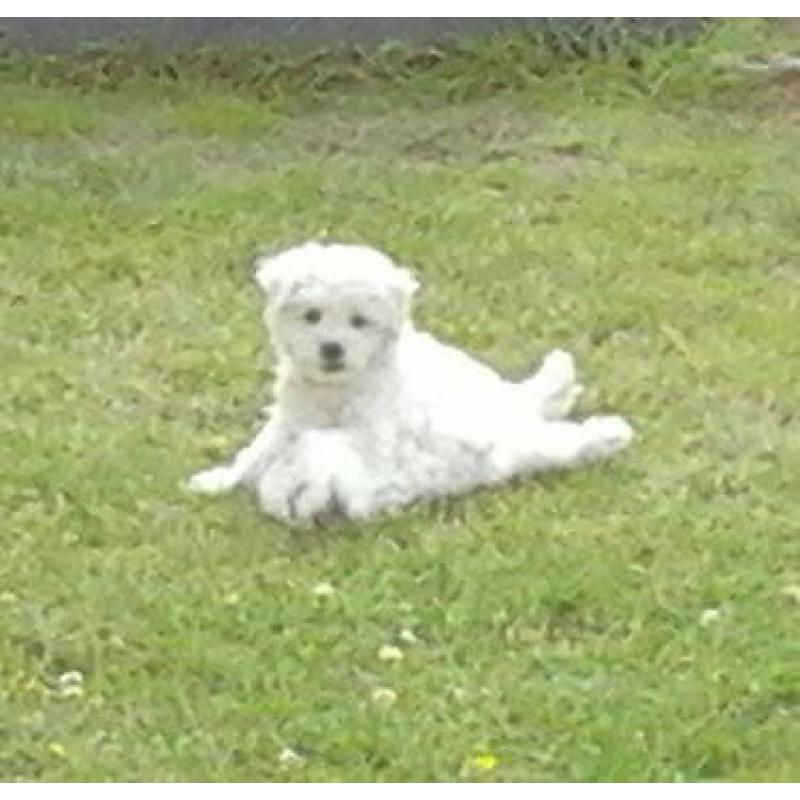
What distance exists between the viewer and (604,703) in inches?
202

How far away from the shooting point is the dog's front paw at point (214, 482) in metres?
6.14

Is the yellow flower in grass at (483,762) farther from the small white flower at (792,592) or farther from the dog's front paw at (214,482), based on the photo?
the dog's front paw at (214,482)

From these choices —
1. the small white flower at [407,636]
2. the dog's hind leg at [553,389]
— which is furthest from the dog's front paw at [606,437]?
the small white flower at [407,636]

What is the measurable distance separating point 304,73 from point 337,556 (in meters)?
3.81

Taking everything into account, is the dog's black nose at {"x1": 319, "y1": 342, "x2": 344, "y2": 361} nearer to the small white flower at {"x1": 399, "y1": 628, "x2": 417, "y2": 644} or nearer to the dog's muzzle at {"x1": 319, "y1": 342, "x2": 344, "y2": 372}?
the dog's muzzle at {"x1": 319, "y1": 342, "x2": 344, "y2": 372}

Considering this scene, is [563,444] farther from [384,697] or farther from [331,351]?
[384,697]

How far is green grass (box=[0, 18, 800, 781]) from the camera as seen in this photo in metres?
5.09

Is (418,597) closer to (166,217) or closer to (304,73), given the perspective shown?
(166,217)

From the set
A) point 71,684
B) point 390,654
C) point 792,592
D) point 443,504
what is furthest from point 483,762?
point 443,504

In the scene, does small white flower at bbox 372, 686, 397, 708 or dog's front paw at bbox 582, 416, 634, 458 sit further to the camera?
dog's front paw at bbox 582, 416, 634, 458

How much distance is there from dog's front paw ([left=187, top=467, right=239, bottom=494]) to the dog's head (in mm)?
322

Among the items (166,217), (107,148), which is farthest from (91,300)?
(107,148)

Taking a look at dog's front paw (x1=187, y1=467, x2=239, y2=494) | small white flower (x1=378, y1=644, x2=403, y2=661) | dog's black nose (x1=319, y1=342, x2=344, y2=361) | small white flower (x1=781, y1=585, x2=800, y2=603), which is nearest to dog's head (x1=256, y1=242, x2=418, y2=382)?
dog's black nose (x1=319, y1=342, x2=344, y2=361)

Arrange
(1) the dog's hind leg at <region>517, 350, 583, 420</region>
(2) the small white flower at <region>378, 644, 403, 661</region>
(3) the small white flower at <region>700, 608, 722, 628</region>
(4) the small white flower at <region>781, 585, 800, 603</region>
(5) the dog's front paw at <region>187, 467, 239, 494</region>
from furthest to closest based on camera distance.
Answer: (1) the dog's hind leg at <region>517, 350, 583, 420</region> → (5) the dog's front paw at <region>187, 467, 239, 494</region> → (4) the small white flower at <region>781, 585, 800, 603</region> → (3) the small white flower at <region>700, 608, 722, 628</region> → (2) the small white flower at <region>378, 644, 403, 661</region>
